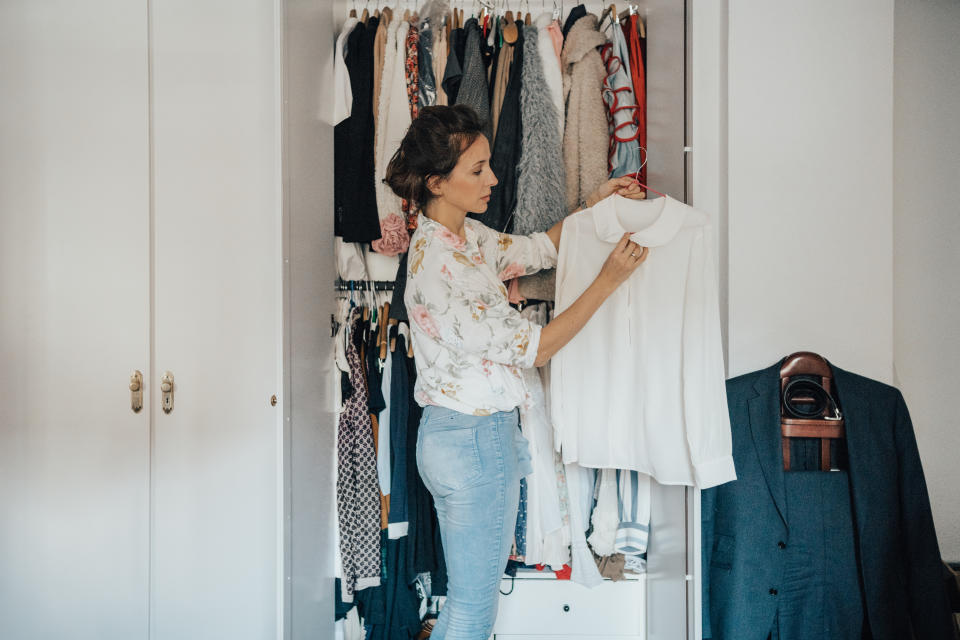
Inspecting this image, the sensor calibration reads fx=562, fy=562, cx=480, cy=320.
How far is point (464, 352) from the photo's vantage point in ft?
4.42

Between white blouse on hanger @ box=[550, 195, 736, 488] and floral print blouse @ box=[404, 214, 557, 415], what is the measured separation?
11.7 inches

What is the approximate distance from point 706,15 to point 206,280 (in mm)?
1611

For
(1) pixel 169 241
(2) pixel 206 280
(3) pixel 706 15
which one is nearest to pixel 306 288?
(2) pixel 206 280

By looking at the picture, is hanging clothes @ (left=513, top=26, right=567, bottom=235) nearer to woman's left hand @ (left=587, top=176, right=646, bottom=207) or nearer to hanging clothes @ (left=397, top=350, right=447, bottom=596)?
woman's left hand @ (left=587, top=176, right=646, bottom=207)

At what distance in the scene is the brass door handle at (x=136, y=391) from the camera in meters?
1.52

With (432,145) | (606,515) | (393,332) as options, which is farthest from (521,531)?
(432,145)

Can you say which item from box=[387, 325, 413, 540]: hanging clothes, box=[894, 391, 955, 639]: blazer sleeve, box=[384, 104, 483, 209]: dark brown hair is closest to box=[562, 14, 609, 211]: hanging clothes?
box=[384, 104, 483, 209]: dark brown hair

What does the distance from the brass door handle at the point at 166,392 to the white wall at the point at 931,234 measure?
2281 mm

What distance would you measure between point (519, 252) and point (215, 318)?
0.92 meters

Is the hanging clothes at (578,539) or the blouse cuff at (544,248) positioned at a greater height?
the blouse cuff at (544,248)

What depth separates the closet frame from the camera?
1.50 m

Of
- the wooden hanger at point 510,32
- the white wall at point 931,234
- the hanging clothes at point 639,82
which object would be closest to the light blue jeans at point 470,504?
the hanging clothes at point 639,82

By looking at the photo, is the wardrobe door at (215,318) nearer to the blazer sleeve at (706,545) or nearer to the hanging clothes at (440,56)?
the hanging clothes at (440,56)

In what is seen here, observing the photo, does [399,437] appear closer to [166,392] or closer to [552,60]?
[166,392]
